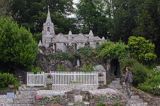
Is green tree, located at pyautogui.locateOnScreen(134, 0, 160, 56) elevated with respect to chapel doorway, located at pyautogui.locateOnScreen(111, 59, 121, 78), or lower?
elevated

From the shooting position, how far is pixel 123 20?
44406mm

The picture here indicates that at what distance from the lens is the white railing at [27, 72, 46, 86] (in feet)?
102

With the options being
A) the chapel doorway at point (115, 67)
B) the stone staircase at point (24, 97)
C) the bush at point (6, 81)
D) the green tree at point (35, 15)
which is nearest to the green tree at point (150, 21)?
the chapel doorway at point (115, 67)

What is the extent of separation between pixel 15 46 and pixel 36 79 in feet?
13.1

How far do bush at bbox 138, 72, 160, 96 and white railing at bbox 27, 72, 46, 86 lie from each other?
563 centimetres

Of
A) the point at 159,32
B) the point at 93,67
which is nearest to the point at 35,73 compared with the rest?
the point at 93,67

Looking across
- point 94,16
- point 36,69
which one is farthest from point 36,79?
point 94,16

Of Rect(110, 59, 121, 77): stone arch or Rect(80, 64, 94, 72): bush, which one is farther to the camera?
Rect(110, 59, 121, 77): stone arch

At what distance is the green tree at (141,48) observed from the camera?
3741 centimetres

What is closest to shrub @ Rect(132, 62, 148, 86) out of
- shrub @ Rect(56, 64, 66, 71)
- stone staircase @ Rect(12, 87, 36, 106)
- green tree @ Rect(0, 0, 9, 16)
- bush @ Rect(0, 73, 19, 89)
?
stone staircase @ Rect(12, 87, 36, 106)

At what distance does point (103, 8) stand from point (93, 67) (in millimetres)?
20387

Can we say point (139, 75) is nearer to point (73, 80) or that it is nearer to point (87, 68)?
point (73, 80)

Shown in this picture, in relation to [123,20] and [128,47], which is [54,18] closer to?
[123,20]

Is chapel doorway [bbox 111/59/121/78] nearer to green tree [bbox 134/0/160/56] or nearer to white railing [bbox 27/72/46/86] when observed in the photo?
green tree [bbox 134/0/160/56]
